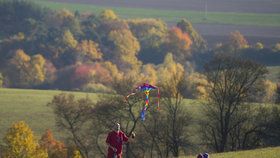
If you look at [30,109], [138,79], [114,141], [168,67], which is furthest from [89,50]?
[114,141]

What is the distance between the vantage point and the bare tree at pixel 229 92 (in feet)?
188

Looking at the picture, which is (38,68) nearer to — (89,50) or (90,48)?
(89,50)

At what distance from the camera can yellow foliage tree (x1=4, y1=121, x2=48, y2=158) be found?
65312 mm

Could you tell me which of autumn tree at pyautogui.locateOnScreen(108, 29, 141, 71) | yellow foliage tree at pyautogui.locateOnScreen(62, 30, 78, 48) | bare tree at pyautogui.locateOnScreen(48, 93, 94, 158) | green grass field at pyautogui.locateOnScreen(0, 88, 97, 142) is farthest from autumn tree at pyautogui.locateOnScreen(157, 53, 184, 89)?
bare tree at pyautogui.locateOnScreen(48, 93, 94, 158)

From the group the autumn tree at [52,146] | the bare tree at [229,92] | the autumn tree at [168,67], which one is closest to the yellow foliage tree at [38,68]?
the autumn tree at [168,67]

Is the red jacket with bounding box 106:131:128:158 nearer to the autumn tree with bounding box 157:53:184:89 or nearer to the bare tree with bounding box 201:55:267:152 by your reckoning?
the bare tree with bounding box 201:55:267:152

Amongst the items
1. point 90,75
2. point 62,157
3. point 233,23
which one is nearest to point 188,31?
point 233,23

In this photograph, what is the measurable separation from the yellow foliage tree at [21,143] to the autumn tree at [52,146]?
760 millimetres

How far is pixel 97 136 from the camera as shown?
199 ft

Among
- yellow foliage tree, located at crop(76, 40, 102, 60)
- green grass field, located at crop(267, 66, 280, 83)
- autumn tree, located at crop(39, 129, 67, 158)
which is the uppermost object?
autumn tree, located at crop(39, 129, 67, 158)

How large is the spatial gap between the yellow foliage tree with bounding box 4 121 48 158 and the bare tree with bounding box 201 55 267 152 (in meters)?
15.2

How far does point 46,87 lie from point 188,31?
63.1m

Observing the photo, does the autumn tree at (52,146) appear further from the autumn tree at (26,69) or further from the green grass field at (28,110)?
the autumn tree at (26,69)

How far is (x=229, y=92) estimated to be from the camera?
2269 inches
